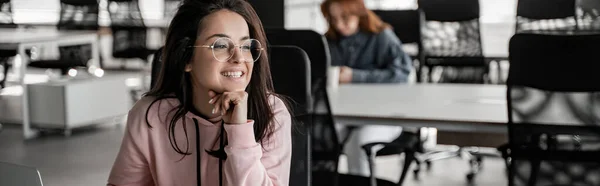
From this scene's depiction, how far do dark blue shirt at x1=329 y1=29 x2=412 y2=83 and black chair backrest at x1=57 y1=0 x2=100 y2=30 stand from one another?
4530mm

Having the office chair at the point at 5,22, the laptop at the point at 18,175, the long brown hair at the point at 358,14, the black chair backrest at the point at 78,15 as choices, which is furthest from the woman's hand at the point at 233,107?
the black chair backrest at the point at 78,15

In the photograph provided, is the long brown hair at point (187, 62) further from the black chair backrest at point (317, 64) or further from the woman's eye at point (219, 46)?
the black chair backrest at point (317, 64)

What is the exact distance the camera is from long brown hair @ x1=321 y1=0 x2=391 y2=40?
409 centimetres

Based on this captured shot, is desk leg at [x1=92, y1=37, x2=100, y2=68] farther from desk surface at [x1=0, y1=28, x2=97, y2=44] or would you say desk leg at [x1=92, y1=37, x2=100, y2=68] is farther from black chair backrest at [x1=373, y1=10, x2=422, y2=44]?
black chair backrest at [x1=373, y1=10, x2=422, y2=44]

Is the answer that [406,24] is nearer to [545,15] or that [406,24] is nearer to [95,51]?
[545,15]

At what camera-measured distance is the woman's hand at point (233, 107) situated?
1.63 meters

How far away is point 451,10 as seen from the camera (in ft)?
20.7

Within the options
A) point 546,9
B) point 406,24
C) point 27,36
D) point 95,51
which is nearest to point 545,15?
point 546,9

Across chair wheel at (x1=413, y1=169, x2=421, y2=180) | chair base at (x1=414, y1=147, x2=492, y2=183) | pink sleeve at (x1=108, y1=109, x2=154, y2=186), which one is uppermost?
pink sleeve at (x1=108, y1=109, x2=154, y2=186)

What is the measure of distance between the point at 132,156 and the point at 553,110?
4.54 feet

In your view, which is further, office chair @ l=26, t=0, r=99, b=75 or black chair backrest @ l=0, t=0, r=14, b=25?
black chair backrest @ l=0, t=0, r=14, b=25

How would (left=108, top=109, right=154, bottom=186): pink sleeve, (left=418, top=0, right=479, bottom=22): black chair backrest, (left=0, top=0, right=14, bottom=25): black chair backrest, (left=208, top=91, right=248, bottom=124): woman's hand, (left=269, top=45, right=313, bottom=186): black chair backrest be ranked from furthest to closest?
(left=0, top=0, right=14, bottom=25): black chair backrest
(left=418, top=0, right=479, bottom=22): black chair backrest
(left=269, top=45, right=313, bottom=186): black chair backrest
(left=108, top=109, right=154, bottom=186): pink sleeve
(left=208, top=91, right=248, bottom=124): woman's hand

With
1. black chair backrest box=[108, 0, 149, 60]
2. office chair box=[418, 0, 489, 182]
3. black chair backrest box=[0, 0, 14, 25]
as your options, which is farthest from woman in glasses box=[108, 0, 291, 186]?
black chair backrest box=[0, 0, 14, 25]

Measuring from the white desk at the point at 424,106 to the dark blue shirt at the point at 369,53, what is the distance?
1.27 ft
